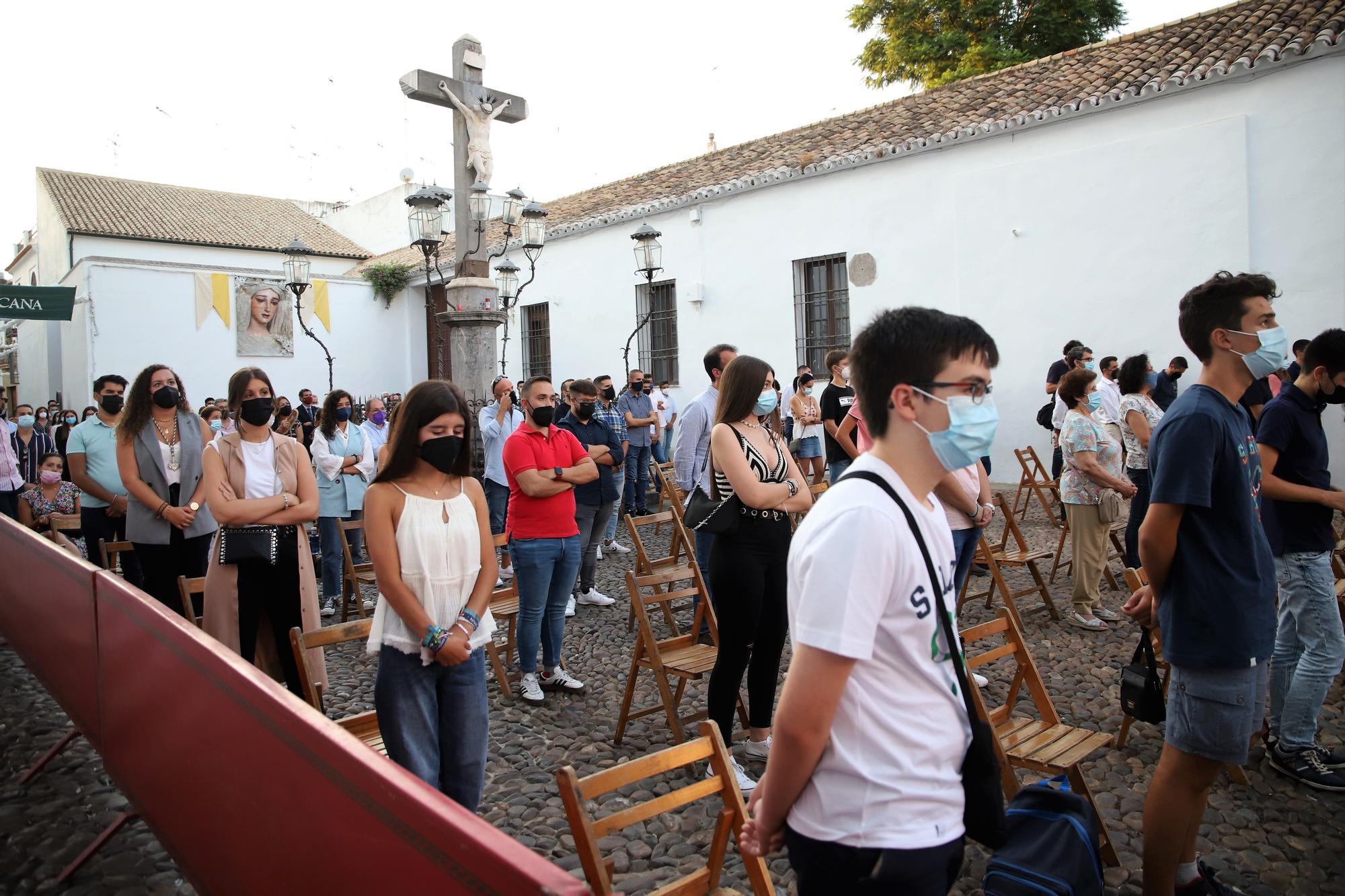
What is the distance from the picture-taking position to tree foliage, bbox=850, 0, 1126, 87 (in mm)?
21750

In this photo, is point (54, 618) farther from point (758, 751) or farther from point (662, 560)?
point (662, 560)

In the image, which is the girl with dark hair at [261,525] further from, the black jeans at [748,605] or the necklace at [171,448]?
the black jeans at [748,605]

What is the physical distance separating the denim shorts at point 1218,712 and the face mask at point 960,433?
1.56 meters

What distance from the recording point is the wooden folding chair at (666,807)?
2.14 metres

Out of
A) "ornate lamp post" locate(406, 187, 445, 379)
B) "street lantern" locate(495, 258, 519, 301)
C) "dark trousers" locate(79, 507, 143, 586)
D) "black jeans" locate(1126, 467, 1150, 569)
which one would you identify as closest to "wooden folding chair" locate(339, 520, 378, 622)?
"dark trousers" locate(79, 507, 143, 586)

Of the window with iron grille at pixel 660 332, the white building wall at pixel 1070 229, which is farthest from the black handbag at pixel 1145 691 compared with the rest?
the window with iron grille at pixel 660 332

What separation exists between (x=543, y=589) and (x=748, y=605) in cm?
165

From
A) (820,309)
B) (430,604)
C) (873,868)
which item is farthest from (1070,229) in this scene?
(873,868)

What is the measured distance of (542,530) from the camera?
4.97 m

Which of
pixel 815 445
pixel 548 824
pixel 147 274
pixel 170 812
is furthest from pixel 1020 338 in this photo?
pixel 147 274

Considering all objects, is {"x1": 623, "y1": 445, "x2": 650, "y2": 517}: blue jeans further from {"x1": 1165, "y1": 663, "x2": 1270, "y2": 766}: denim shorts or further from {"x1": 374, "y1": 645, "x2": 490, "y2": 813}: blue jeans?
{"x1": 1165, "y1": 663, "x2": 1270, "y2": 766}: denim shorts

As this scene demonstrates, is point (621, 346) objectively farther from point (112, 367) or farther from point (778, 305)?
point (112, 367)

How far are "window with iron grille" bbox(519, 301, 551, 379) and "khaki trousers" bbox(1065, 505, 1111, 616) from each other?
1652 cm

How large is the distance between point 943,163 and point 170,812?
44.9 ft
